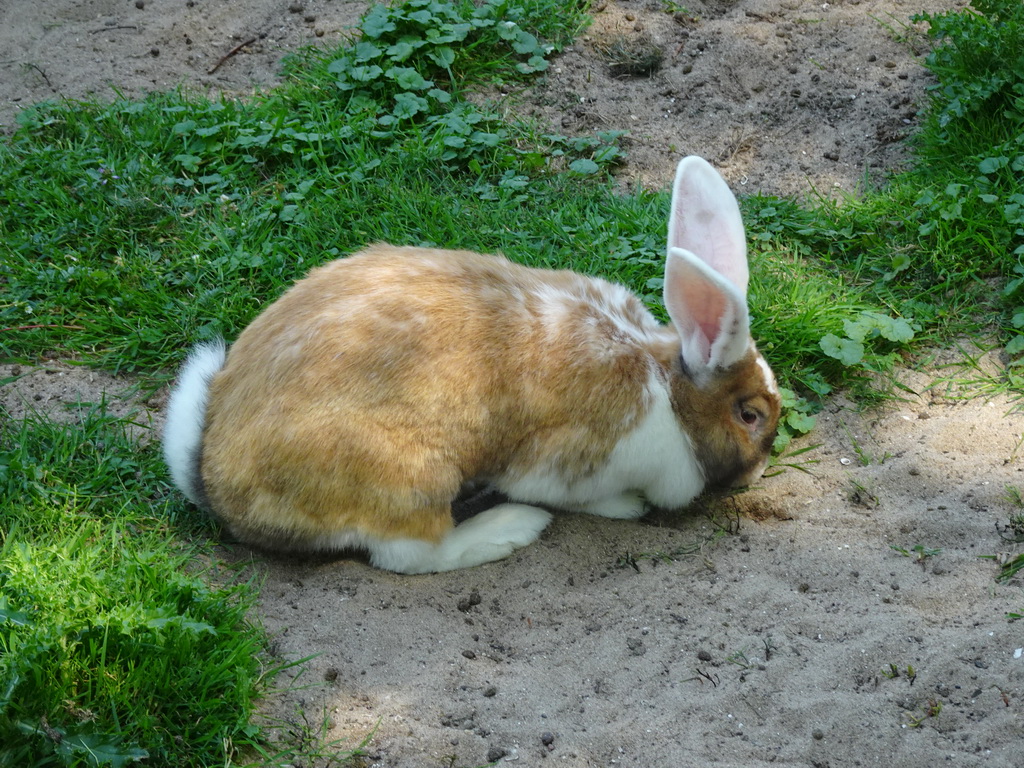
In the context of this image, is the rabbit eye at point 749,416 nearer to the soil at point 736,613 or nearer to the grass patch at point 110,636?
the soil at point 736,613

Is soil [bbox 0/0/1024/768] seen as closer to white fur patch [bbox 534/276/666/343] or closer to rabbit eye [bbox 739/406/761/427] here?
rabbit eye [bbox 739/406/761/427]

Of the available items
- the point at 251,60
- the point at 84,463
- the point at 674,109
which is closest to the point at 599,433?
the point at 84,463

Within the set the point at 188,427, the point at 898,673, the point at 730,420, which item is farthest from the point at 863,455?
the point at 188,427

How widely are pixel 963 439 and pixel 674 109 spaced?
2509 mm

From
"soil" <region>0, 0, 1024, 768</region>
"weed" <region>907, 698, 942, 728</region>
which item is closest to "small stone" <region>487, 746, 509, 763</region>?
"soil" <region>0, 0, 1024, 768</region>

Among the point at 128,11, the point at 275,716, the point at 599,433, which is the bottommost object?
the point at 275,716

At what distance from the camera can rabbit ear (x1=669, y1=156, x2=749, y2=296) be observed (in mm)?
3834

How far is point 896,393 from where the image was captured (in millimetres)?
4434

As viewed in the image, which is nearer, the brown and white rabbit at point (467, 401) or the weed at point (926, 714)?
the weed at point (926, 714)

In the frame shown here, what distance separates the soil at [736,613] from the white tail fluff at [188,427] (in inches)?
11.7

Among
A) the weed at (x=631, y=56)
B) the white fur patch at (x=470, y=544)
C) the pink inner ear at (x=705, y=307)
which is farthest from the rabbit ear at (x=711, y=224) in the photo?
the weed at (x=631, y=56)

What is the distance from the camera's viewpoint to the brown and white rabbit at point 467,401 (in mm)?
3492

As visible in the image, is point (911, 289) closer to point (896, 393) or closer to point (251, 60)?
point (896, 393)

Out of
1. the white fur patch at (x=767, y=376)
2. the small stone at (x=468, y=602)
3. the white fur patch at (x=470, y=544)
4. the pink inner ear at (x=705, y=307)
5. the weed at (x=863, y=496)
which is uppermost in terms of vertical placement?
the pink inner ear at (x=705, y=307)
